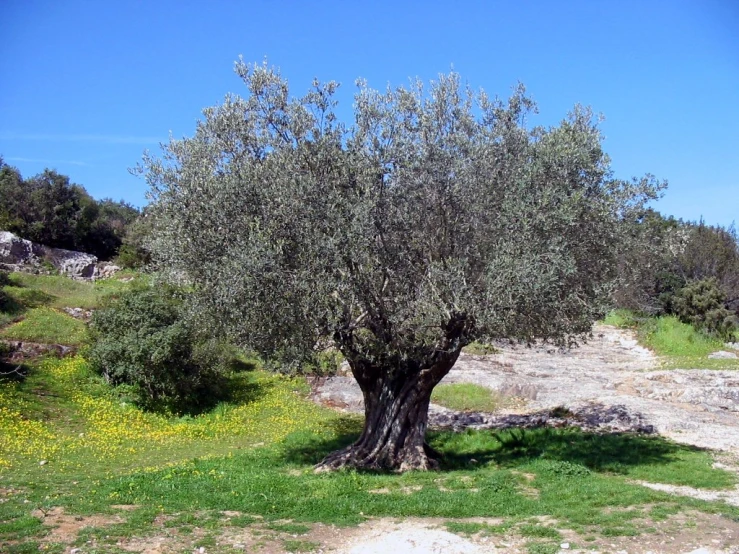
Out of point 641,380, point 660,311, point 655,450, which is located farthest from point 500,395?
point 660,311

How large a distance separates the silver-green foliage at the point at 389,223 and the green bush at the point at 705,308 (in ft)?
84.2

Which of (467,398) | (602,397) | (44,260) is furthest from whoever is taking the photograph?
(44,260)

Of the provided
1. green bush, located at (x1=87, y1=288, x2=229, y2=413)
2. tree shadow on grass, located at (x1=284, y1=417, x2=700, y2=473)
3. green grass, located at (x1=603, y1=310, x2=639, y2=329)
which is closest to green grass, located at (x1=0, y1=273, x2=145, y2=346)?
green bush, located at (x1=87, y1=288, x2=229, y2=413)

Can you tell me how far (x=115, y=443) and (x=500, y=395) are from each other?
12.7m

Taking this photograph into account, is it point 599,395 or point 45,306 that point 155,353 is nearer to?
point 45,306

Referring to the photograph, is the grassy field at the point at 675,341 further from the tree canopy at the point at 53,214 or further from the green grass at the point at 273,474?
the tree canopy at the point at 53,214

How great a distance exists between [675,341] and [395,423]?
2388cm

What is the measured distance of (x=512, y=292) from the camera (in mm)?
11023

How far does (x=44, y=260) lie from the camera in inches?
1508

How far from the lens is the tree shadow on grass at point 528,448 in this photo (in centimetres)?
1486

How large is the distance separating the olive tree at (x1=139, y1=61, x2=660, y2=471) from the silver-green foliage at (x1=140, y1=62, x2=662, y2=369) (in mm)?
29

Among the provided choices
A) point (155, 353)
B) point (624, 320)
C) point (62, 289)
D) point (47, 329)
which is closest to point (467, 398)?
point (155, 353)

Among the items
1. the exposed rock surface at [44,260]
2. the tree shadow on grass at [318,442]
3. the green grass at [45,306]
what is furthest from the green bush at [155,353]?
the exposed rock surface at [44,260]

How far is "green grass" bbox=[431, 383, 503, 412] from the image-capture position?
22312mm
